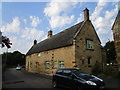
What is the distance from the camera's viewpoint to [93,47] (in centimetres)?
2127

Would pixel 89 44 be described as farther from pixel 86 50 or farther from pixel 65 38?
pixel 65 38

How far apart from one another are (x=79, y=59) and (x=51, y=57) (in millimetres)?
6171

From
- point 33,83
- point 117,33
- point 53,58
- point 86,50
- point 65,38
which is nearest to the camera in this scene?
point 33,83

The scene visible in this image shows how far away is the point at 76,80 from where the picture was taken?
8758mm

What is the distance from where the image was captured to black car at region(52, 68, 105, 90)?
26.7 feet

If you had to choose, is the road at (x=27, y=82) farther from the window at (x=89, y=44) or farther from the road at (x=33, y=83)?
the window at (x=89, y=44)

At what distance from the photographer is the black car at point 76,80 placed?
26.7 ft

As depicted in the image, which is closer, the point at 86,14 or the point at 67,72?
the point at 67,72

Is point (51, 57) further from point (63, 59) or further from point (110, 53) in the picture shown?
point (110, 53)

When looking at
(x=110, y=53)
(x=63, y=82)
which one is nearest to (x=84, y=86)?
(x=63, y=82)

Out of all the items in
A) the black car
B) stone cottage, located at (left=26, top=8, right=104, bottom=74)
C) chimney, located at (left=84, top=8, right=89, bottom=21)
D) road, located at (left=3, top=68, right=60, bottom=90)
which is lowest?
road, located at (left=3, top=68, right=60, bottom=90)

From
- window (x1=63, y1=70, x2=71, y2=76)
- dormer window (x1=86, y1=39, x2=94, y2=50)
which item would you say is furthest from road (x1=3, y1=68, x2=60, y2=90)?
dormer window (x1=86, y1=39, x2=94, y2=50)

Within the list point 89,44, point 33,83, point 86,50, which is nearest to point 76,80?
point 33,83

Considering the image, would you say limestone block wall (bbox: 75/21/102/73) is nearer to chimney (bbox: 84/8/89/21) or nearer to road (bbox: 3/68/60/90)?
chimney (bbox: 84/8/89/21)
